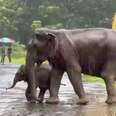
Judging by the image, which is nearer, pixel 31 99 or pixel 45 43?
pixel 45 43

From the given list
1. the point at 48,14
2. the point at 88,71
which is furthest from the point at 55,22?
the point at 88,71

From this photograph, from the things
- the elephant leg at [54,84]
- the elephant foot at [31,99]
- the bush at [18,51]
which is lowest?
the bush at [18,51]

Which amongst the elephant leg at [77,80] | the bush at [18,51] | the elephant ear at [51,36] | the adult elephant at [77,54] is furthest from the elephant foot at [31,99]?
the bush at [18,51]

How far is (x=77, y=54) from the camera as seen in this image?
12.3 meters

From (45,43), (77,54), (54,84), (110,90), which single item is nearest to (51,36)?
(45,43)

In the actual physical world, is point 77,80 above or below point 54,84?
above

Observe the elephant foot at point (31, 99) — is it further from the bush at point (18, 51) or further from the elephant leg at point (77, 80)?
the bush at point (18, 51)

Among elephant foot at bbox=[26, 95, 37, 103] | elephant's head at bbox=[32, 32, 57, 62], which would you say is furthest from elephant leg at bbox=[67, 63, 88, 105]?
elephant foot at bbox=[26, 95, 37, 103]

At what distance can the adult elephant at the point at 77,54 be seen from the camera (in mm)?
12094

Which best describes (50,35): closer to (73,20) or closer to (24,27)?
(73,20)

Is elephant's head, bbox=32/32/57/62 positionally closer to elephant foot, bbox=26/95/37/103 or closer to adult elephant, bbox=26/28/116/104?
adult elephant, bbox=26/28/116/104

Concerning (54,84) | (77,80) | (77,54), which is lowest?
(54,84)

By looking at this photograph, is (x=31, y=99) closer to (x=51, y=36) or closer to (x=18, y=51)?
(x=51, y=36)

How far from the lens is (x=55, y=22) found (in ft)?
229
